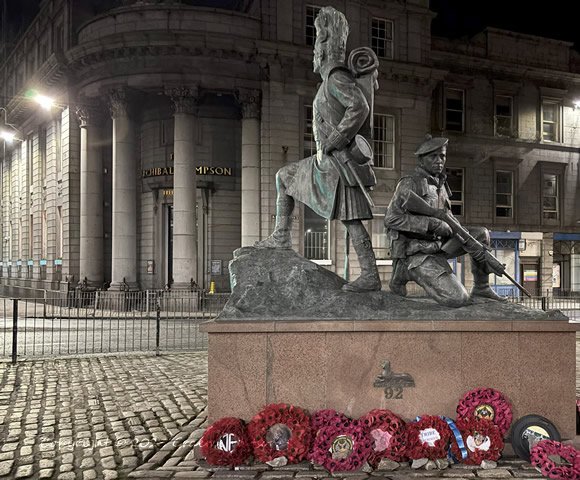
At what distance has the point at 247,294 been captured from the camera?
654 centimetres

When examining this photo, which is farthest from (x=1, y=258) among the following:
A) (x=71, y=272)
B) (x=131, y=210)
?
(x=131, y=210)

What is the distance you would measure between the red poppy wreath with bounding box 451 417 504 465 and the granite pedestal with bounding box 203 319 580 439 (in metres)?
0.44

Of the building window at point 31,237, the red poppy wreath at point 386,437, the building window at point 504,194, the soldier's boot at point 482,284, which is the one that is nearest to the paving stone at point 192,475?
the red poppy wreath at point 386,437

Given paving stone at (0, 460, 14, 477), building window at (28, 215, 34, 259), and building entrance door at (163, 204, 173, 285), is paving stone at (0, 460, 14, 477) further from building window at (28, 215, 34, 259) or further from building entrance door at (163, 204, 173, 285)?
building window at (28, 215, 34, 259)

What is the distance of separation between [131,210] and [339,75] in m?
21.2

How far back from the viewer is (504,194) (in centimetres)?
3316

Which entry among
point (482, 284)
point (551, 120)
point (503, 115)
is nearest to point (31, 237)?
point (503, 115)

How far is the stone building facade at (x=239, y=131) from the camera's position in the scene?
25.5 meters

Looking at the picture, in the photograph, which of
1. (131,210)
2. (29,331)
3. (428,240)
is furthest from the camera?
(131,210)

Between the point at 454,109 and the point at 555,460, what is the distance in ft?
97.9

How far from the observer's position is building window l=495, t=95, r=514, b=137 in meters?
33.4

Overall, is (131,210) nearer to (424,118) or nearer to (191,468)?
(424,118)

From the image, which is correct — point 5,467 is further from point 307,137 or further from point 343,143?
point 307,137

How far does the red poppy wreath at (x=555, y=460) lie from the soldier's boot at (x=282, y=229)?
3.69m
